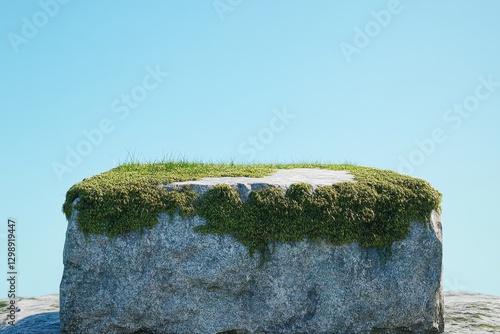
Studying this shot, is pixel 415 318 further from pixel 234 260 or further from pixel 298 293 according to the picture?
pixel 234 260

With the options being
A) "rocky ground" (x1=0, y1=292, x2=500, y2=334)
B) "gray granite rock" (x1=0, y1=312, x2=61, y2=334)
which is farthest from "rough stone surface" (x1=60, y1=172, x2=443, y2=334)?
"rocky ground" (x1=0, y1=292, x2=500, y2=334)

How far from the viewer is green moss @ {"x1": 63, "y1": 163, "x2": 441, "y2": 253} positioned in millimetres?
8469

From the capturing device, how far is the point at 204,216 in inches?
333

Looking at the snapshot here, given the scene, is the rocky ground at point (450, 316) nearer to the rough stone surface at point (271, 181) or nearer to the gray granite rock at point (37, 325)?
the gray granite rock at point (37, 325)

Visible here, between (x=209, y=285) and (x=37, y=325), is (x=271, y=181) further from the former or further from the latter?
(x=37, y=325)

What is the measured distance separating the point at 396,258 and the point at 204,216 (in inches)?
119

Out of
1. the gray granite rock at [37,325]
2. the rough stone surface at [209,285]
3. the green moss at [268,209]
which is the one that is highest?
the green moss at [268,209]

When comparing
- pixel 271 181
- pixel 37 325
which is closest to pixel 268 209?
pixel 271 181

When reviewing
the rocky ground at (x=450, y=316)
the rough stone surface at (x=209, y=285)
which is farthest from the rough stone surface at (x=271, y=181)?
the rocky ground at (x=450, y=316)

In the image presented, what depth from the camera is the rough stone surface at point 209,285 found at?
8367mm

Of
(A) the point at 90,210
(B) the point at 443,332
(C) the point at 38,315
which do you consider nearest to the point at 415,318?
(B) the point at 443,332

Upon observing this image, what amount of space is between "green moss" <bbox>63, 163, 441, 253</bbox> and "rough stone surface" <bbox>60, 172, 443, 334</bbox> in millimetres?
147

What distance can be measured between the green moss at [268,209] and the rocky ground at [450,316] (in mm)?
2264

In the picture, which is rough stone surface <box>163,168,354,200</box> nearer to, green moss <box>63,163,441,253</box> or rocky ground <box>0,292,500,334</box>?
green moss <box>63,163,441,253</box>
